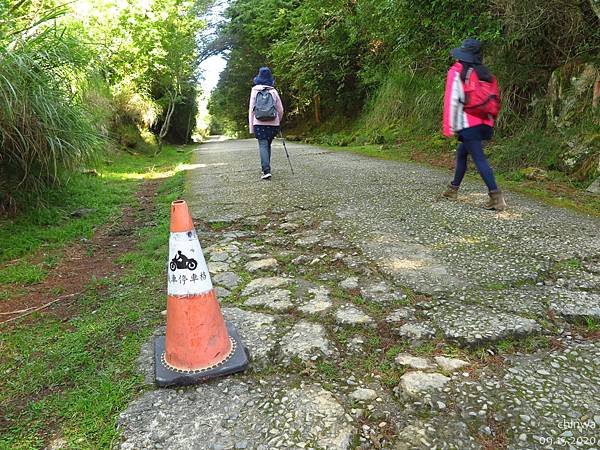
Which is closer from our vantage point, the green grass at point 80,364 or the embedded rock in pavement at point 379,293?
the green grass at point 80,364

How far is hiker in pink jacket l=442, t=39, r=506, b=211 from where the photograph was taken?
155 inches

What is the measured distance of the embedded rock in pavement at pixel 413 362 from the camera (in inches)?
73.9

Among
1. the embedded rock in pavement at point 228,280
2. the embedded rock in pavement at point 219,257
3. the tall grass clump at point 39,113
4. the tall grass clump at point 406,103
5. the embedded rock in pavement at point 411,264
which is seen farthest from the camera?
the tall grass clump at point 406,103

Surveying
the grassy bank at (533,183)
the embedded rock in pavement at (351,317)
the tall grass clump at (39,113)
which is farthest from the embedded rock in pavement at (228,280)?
the grassy bank at (533,183)

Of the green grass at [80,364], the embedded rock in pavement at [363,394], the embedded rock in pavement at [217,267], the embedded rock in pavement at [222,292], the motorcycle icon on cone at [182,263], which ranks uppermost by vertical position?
the motorcycle icon on cone at [182,263]

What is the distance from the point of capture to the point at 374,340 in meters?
2.11

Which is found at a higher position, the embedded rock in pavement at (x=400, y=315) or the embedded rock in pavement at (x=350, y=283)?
the embedded rock in pavement at (x=350, y=283)

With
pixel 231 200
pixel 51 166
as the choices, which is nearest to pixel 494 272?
pixel 231 200

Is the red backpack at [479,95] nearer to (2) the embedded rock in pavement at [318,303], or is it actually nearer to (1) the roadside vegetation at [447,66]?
(1) the roadside vegetation at [447,66]

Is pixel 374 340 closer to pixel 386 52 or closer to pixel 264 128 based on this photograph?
pixel 264 128

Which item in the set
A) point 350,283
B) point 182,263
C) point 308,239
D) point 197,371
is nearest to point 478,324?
point 350,283

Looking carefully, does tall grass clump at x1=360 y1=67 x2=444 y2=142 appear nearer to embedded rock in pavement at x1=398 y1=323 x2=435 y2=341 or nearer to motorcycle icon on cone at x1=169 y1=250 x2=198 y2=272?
embedded rock in pavement at x1=398 y1=323 x2=435 y2=341

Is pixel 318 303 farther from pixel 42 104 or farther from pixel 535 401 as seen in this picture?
pixel 42 104
